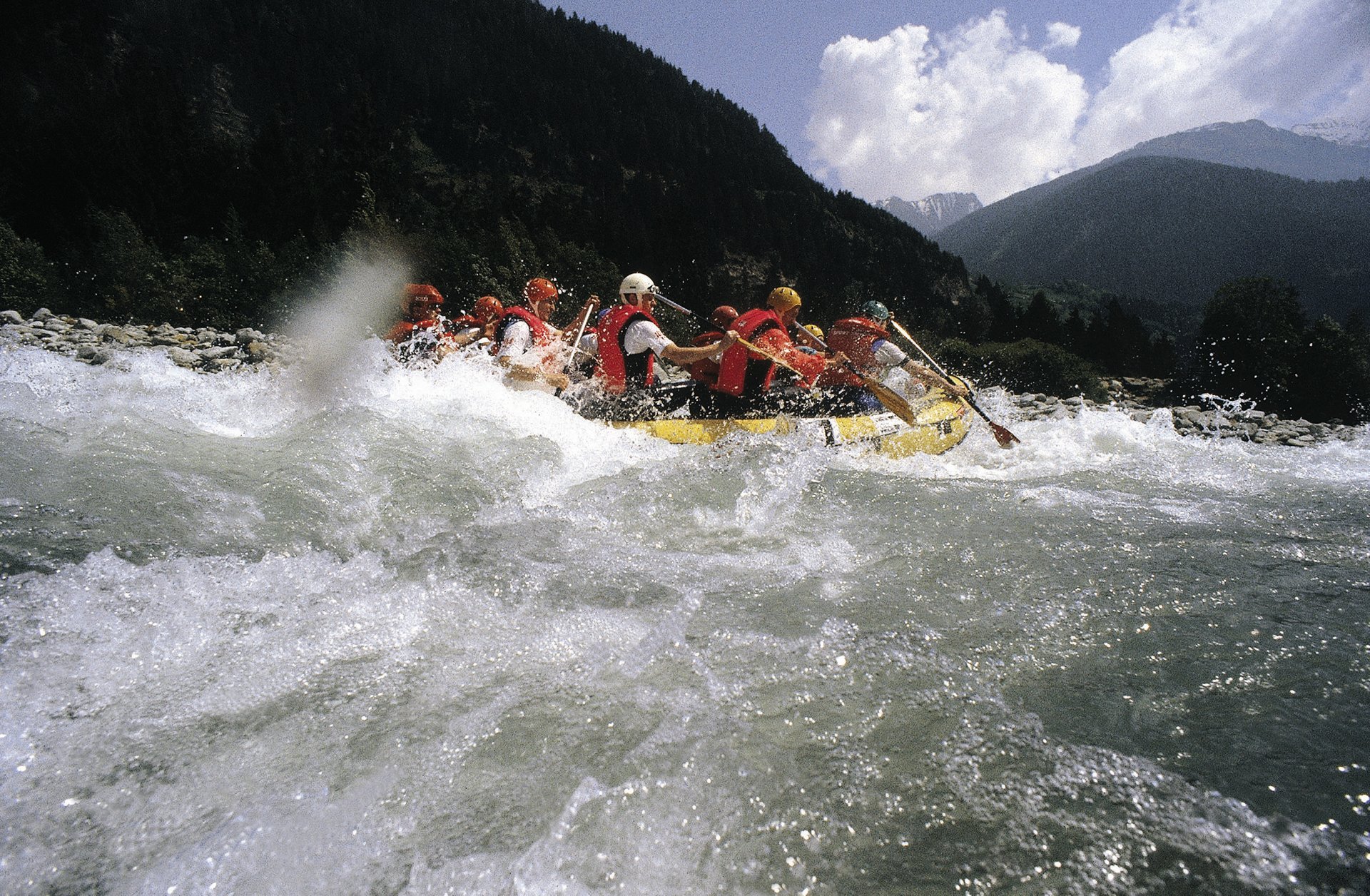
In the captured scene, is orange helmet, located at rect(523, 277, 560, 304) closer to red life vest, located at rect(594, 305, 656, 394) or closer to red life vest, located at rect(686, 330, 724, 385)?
red life vest, located at rect(594, 305, 656, 394)

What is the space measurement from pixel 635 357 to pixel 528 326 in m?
1.48

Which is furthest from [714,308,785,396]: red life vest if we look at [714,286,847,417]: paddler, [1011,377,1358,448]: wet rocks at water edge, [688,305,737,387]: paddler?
[1011,377,1358,448]: wet rocks at water edge

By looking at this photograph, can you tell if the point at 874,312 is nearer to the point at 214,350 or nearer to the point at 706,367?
the point at 706,367

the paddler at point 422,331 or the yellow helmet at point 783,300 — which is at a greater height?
the paddler at point 422,331

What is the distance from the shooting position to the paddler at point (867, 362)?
7.21 meters

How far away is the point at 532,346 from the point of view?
727 cm

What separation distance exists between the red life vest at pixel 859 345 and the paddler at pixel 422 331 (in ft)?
15.3

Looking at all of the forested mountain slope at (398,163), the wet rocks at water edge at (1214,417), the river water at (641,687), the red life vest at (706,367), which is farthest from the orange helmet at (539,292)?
the forested mountain slope at (398,163)

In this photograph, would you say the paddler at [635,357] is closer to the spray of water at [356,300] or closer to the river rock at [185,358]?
the river rock at [185,358]

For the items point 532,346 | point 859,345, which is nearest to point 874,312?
point 859,345

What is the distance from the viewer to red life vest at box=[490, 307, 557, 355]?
24.0ft

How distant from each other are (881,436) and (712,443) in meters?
1.77

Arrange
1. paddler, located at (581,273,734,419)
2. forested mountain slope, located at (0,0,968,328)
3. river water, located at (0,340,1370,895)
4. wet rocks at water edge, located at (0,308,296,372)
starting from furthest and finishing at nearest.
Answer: forested mountain slope, located at (0,0,968,328) < wet rocks at water edge, located at (0,308,296,372) < paddler, located at (581,273,734,419) < river water, located at (0,340,1370,895)

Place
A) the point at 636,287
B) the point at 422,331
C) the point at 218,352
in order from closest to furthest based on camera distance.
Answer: the point at 636,287, the point at 422,331, the point at 218,352
